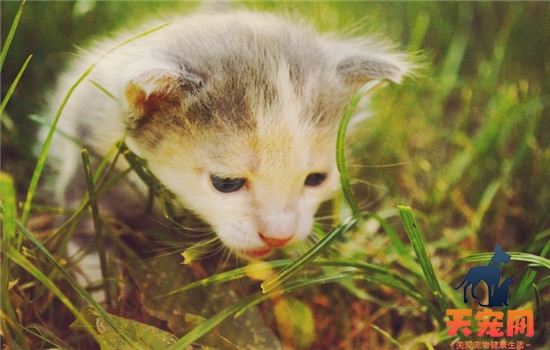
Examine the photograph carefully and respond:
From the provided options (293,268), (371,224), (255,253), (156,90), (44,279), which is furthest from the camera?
(371,224)

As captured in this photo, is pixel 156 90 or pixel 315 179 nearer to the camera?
pixel 156 90

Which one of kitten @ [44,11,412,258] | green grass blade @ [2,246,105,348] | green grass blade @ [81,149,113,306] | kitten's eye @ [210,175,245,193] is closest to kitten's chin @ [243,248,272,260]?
kitten @ [44,11,412,258]

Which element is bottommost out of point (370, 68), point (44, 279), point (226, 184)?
point (44, 279)

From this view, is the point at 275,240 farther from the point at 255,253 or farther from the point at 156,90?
the point at 156,90

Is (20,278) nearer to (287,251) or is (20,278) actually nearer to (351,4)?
(287,251)

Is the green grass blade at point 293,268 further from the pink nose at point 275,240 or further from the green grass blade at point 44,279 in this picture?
the green grass blade at point 44,279

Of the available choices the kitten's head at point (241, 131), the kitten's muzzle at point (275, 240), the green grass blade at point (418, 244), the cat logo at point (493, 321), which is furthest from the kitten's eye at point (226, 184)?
the cat logo at point (493, 321)


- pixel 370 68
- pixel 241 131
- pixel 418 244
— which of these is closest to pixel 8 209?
pixel 241 131

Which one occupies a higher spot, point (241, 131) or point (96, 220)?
point (241, 131)

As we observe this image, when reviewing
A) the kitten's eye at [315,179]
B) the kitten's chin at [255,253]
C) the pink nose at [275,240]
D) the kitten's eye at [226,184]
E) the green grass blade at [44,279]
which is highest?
the kitten's eye at [315,179]
